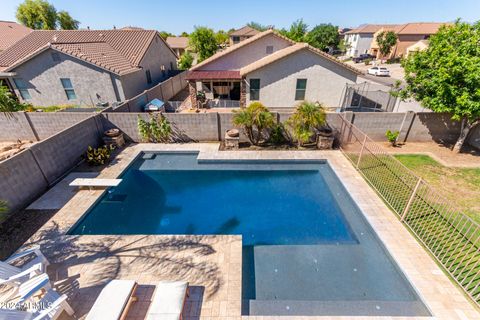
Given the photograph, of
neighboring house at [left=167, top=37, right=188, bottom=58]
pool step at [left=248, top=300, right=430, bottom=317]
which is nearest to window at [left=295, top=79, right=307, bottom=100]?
pool step at [left=248, top=300, right=430, bottom=317]

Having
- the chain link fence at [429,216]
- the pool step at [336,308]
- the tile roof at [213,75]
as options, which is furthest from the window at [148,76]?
the pool step at [336,308]

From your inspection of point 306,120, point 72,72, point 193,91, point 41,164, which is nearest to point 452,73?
point 306,120

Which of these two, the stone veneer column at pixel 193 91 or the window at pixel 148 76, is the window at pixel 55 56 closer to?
the window at pixel 148 76

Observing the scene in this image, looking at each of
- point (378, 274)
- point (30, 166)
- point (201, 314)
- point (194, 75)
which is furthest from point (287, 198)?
point (194, 75)

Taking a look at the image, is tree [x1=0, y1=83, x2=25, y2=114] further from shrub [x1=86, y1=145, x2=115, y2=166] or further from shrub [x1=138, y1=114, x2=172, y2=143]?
shrub [x1=138, y1=114, x2=172, y2=143]

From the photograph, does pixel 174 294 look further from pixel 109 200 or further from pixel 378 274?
pixel 109 200

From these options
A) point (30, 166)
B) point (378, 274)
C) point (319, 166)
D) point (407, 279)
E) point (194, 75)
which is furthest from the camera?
point (194, 75)

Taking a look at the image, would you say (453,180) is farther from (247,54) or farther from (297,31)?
(297,31)
